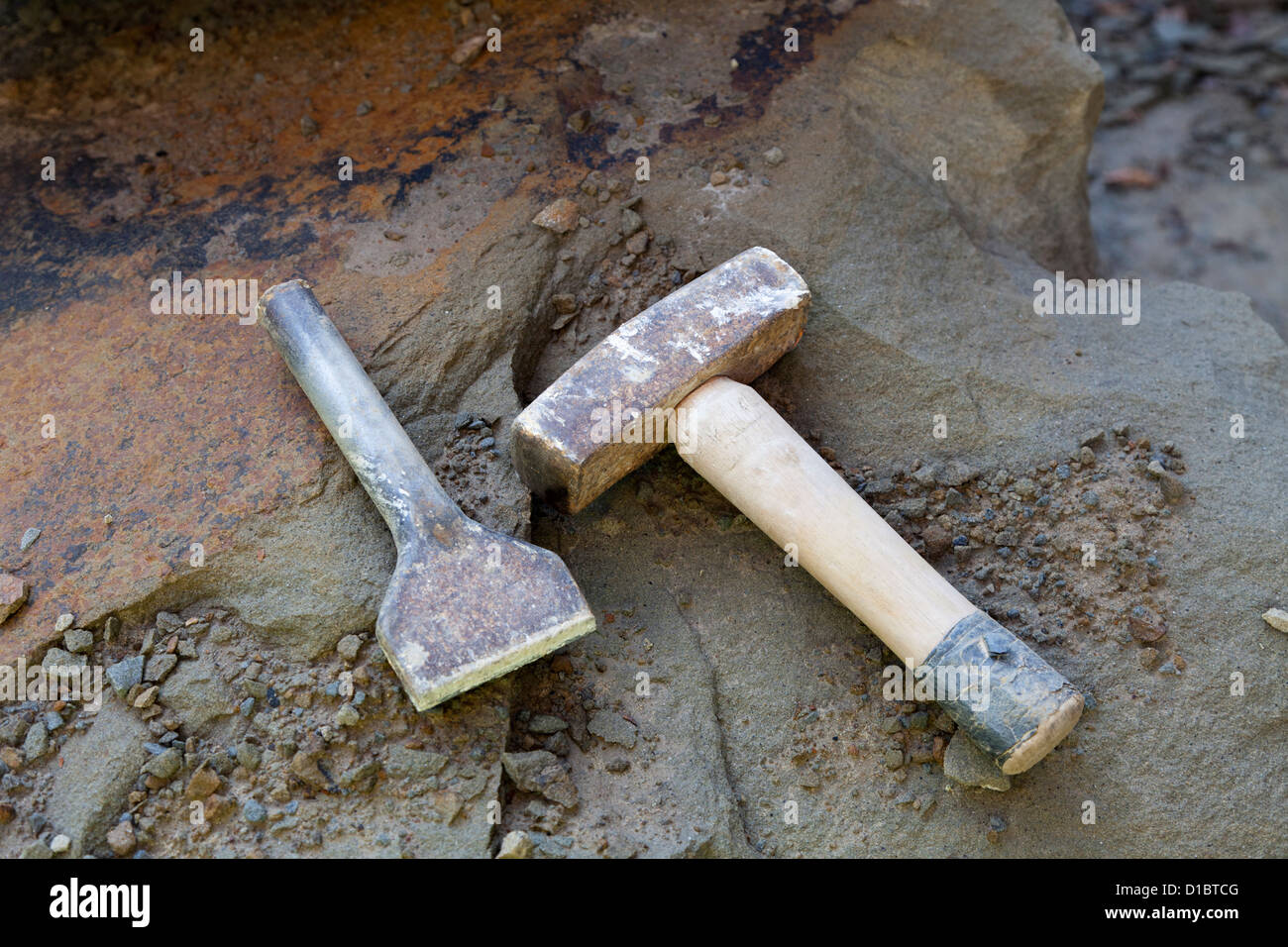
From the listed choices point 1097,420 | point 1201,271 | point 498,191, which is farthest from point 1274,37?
point 498,191

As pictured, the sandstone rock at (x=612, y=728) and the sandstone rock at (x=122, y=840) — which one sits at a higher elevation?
the sandstone rock at (x=612, y=728)

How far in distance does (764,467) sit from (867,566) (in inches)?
13.1

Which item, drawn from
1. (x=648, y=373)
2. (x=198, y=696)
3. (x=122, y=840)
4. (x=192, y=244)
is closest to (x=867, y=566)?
(x=648, y=373)

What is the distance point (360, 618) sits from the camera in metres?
2.59

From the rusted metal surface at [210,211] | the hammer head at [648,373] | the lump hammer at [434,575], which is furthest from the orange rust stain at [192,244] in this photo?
the hammer head at [648,373]

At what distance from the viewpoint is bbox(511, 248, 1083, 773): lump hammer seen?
2.44m

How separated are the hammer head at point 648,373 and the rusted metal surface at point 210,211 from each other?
60 cm

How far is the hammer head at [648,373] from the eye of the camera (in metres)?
2.64

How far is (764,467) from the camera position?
2.65 m

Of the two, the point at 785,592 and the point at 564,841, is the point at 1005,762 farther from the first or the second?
the point at 564,841

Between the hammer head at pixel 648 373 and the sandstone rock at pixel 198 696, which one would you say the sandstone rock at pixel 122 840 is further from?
the hammer head at pixel 648 373


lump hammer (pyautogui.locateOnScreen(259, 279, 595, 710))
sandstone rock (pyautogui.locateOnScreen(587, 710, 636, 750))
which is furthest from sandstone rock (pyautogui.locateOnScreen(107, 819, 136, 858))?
sandstone rock (pyautogui.locateOnScreen(587, 710, 636, 750))

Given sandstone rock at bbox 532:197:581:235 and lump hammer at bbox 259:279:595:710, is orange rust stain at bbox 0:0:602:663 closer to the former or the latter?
sandstone rock at bbox 532:197:581:235

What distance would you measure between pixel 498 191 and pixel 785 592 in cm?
147
